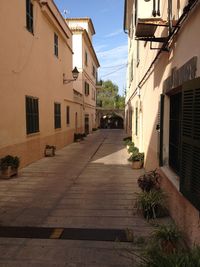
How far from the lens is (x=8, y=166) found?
29.0 feet

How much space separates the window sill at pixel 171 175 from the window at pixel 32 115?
639 cm

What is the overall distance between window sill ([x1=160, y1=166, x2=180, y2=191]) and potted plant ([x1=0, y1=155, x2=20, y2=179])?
466 centimetres

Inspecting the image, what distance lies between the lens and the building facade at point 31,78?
9273mm

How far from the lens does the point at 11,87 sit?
31.3ft

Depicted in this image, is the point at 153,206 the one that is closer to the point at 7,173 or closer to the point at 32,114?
the point at 7,173

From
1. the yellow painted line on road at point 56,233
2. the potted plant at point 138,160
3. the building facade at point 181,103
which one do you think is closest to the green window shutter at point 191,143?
the building facade at point 181,103

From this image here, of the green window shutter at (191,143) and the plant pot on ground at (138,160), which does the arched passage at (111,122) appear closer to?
the plant pot on ground at (138,160)

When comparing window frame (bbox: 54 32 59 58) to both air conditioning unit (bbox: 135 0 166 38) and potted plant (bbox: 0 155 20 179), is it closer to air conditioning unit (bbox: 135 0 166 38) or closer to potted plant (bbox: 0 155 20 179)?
potted plant (bbox: 0 155 20 179)

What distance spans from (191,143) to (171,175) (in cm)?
197

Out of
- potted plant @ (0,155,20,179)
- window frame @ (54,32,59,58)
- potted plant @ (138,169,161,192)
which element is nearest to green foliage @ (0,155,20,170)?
Answer: potted plant @ (0,155,20,179)

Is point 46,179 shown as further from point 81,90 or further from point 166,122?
point 81,90

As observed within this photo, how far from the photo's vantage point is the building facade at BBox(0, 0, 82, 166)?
9.27 meters

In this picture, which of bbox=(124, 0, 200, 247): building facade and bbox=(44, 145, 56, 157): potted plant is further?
bbox=(44, 145, 56, 157): potted plant

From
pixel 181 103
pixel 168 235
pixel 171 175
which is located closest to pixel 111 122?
pixel 171 175
